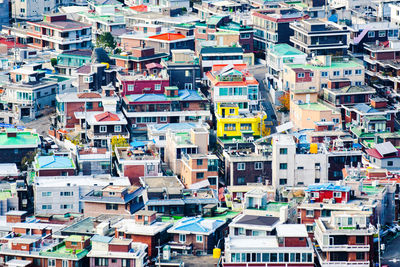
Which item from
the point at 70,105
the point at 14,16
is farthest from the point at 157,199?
the point at 14,16

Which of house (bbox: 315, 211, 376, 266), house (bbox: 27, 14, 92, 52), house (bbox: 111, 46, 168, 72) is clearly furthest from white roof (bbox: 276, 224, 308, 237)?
house (bbox: 27, 14, 92, 52)

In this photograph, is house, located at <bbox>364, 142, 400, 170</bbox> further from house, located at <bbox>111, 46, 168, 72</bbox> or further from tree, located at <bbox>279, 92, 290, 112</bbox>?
house, located at <bbox>111, 46, 168, 72</bbox>

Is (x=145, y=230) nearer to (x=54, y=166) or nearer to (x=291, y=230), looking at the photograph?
(x=291, y=230)

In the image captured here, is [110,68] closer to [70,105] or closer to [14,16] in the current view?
[70,105]

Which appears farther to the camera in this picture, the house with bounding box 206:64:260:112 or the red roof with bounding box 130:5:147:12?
the red roof with bounding box 130:5:147:12

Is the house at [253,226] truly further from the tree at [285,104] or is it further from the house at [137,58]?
the house at [137,58]

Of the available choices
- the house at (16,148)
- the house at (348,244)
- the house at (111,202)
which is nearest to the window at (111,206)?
the house at (111,202)

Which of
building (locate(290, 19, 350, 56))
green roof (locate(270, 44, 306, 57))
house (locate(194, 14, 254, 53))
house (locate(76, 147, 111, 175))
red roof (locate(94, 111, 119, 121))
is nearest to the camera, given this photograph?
house (locate(76, 147, 111, 175))

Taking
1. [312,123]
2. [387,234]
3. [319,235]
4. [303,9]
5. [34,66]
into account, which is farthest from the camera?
[303,9]
